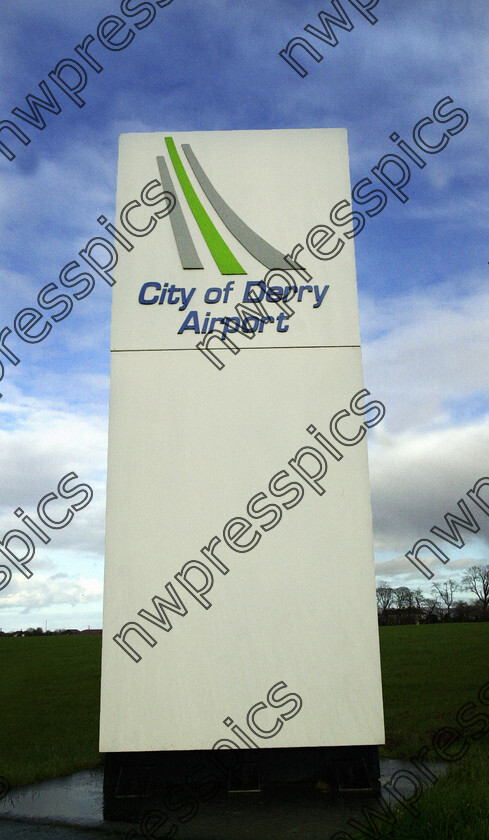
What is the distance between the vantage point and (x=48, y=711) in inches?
504

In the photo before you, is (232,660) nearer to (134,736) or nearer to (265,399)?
(134,736)

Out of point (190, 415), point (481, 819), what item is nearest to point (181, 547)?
point (190, 415)

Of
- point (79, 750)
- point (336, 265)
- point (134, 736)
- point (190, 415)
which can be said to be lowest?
point (79, 750)

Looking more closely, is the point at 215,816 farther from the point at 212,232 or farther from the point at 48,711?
the point at 48,711

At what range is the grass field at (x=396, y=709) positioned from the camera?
16.5ft

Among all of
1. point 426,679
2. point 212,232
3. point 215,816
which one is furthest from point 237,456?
point 426,679

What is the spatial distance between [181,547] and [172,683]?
133cm

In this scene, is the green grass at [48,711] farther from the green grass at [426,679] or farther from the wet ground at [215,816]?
the green grass at [426,679]

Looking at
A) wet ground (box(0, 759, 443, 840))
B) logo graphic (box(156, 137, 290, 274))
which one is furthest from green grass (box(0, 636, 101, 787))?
logo graphic (box(156, 137, 290, 274))

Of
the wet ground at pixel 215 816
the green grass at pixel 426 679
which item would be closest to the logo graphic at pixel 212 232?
the wet ground at pixel 215 816

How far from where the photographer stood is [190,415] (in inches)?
279

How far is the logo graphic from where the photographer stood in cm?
757

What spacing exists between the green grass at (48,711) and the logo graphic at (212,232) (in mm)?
6304

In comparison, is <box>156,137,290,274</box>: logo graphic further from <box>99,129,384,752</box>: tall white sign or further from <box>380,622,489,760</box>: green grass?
<box>380,622,489,760</box>: green grass
